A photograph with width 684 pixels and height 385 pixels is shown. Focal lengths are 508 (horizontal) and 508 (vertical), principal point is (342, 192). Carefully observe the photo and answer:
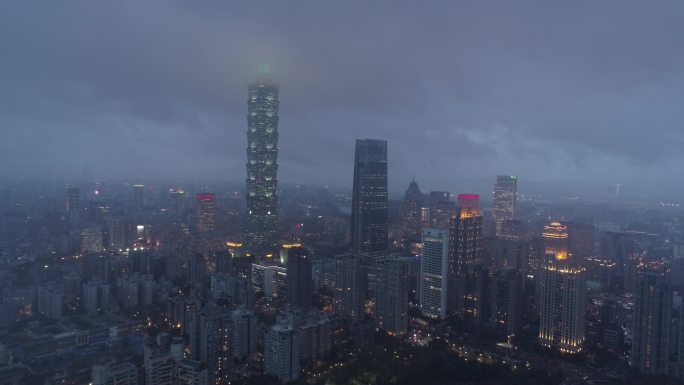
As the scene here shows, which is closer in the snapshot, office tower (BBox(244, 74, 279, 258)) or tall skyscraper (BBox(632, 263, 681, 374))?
tall skyscraper (BBox(632, 263, 681, 374))

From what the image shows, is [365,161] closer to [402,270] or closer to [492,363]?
[402,270]

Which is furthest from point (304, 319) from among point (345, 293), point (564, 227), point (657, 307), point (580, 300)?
point (564, 227)

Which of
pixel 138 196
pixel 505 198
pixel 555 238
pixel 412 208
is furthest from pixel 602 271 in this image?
pixel 138 196

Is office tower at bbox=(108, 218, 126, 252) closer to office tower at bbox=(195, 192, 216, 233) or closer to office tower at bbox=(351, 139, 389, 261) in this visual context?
office tower at bbox=(195, 192, 216, 233)

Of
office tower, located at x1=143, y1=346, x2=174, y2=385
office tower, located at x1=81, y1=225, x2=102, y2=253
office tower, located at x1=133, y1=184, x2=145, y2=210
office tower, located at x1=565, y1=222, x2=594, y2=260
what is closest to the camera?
office tower, located at x1=143, y1=346, x2=174, y2=385

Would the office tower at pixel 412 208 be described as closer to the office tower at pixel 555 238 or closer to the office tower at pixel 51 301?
the office tower at pixel 555 238

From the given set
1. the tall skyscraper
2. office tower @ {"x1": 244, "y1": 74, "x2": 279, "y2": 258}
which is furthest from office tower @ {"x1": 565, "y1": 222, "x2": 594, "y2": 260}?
office tower @ {"x1": 244, "y1": 74, "x2": 279, "y2": 258}

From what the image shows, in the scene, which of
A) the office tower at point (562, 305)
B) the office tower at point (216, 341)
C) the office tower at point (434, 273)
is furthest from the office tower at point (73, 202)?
the office tower at point (562, 305)

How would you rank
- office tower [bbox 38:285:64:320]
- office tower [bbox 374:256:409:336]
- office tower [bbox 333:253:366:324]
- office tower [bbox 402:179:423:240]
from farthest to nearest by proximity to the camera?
office tower [bbox 402:179:423:240] → office tower [bbox 333:253:366:324] → office tower [bbox 374:256:409:336] → office tower [bbox 38:285:64:320]

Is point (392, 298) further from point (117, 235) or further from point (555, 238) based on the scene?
point (117, 235)
